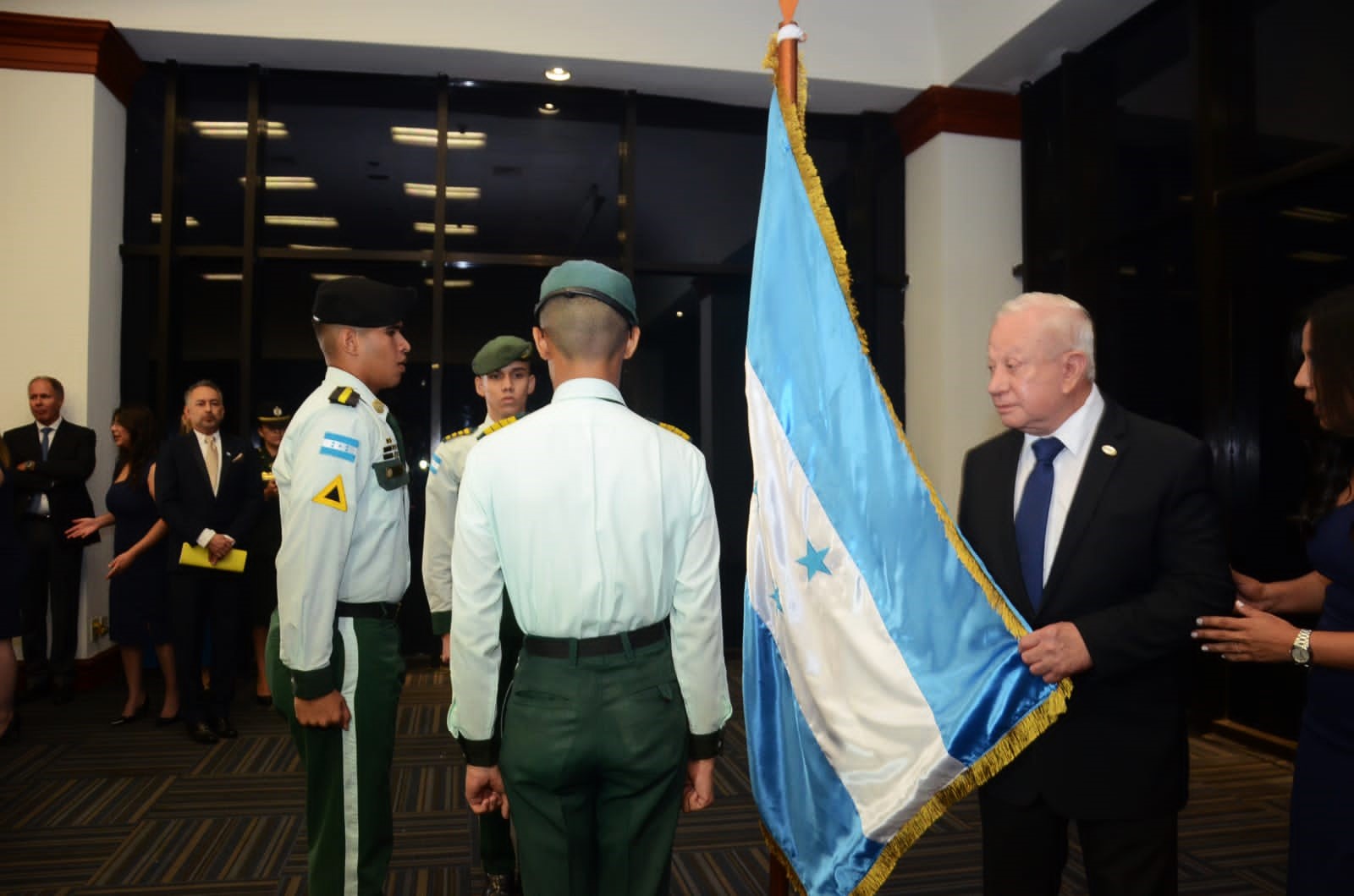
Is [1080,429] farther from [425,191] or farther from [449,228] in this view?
[425,191]

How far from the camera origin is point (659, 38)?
551 cm

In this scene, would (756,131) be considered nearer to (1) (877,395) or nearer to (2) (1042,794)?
(1) (877,395)

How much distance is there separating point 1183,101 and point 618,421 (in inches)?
170

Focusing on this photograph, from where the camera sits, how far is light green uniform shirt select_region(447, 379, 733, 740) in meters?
1.53

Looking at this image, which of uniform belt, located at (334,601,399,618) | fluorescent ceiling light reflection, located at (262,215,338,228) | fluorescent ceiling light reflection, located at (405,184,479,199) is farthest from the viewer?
fluorescent ceiling light reflection, located at (405,184,479,199)

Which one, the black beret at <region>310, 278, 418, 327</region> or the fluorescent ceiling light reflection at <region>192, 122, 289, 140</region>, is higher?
the fluorescent ceiling light reflection at <region>192, 122, 289, 140</region>

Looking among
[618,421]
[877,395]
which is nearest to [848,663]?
[877,395]

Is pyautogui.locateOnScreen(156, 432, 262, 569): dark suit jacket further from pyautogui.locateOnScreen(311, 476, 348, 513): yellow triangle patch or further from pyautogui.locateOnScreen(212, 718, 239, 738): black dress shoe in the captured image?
pyautogui.locateOnScreen(311, 476, 348, 513): yellow triangle patch

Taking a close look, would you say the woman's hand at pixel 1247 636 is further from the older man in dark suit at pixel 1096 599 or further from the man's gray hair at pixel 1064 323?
the man's gray hair at pixel 1064 323

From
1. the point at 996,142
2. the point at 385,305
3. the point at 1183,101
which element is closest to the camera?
the point at 385,305

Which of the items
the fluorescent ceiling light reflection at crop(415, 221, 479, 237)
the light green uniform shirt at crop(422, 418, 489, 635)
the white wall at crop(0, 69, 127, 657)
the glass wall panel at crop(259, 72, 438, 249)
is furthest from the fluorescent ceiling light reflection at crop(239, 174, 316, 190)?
the light green uniform shirt at crop(422, 418, 489, 635)

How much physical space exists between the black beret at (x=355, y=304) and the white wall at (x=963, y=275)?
167 inches

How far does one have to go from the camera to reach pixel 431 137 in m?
5.85

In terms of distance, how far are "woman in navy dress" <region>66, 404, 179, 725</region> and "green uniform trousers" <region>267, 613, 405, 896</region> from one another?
9.65 feet
